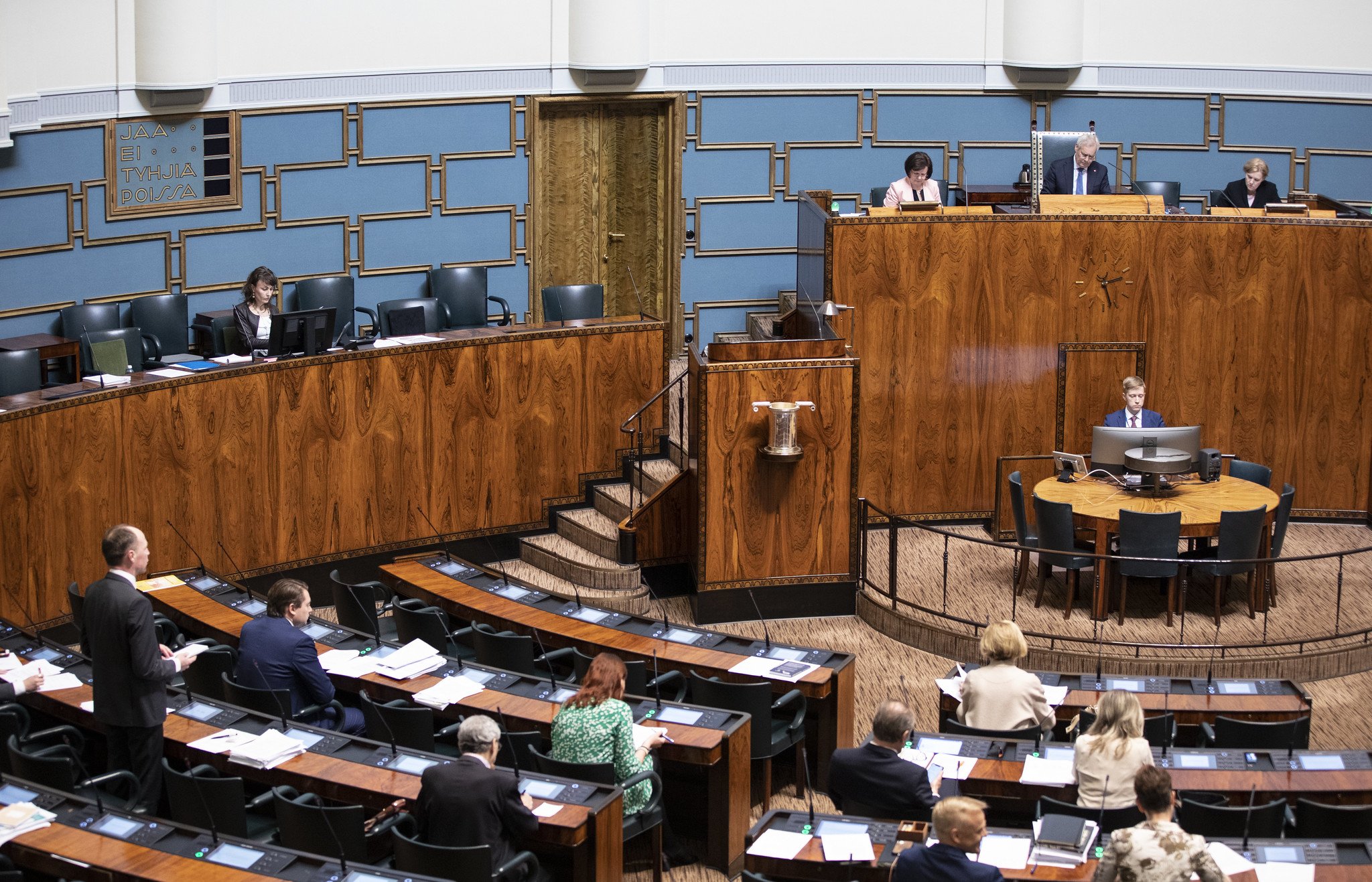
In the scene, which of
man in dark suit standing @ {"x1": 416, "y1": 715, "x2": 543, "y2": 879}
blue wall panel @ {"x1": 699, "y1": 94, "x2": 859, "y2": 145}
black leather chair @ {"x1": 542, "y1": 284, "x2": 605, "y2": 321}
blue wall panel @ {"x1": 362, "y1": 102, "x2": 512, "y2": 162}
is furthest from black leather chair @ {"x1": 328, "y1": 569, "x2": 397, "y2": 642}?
blue wall panel @ {"x1": 699, "y1": 94, "x2": 859, "y2": 145}

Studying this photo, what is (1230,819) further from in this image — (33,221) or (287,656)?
(33,221)

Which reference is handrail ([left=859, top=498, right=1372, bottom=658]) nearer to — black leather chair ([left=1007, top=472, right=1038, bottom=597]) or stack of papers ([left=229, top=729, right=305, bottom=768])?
black leather chair ([left=1007, top=472, right=1038, bottom=597])

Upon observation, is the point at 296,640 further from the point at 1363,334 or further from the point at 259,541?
the point at 1363,334

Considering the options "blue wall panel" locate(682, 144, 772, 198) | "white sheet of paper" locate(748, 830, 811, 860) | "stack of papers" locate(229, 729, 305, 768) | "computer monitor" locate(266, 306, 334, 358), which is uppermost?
"blue wall panel" locate(682, 144, 772, 198)

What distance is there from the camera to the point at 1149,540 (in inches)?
370

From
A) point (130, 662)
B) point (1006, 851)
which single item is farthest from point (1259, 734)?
point (130, 662)

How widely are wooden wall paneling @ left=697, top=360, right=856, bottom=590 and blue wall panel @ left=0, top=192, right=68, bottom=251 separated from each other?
16.0 feet

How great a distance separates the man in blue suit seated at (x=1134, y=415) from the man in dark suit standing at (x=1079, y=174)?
1.65 m

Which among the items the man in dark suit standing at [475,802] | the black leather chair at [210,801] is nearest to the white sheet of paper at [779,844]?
the man in dark suit standing at [475,802]

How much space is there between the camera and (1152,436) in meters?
10.2

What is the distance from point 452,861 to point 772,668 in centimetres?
240

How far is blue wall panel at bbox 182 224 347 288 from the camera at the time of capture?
12.1 meters

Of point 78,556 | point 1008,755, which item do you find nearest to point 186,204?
point 78,556

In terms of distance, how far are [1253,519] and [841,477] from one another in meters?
2.42
